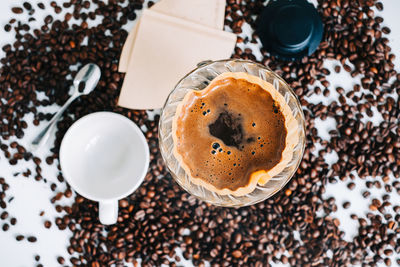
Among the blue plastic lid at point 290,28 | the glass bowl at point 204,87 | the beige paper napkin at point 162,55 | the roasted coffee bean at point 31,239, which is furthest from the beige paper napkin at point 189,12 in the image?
the roasted coffee bean at point 31,239

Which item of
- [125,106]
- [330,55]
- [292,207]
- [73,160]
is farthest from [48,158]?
[330,55]

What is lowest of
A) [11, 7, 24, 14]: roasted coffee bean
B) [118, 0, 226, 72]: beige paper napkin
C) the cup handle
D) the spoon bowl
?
the cup handle

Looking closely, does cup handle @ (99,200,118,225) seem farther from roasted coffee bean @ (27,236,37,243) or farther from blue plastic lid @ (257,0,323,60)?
blue plastic lid @ (257,0,323,60)

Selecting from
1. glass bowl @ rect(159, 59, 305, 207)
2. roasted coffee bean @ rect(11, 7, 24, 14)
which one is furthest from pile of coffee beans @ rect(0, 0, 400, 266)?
glass bowl @ rect(159, 59, 305, 207)

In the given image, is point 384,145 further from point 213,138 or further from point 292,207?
point 213,138

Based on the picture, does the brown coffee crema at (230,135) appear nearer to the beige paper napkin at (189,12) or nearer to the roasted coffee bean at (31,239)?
the beige paper napkin at (189,12)

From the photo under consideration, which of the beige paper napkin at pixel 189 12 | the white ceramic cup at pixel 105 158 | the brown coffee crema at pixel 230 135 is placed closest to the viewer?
the brown coffee crema at pixel 230 135

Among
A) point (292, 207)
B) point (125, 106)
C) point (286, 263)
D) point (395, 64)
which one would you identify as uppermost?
point (395, 64)
